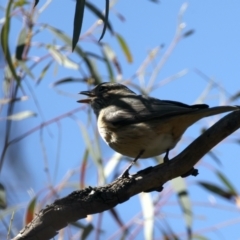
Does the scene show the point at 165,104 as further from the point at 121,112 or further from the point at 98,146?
the point at 98,146

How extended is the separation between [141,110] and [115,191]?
1073 millimetres

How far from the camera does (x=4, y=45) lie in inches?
141

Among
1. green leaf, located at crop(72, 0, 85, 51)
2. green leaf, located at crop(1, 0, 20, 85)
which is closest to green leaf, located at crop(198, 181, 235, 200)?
green leaf, located at crop(1, 0, 20, 85)

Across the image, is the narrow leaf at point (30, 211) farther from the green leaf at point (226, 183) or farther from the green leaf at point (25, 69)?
the green leaf at point (226, 183)

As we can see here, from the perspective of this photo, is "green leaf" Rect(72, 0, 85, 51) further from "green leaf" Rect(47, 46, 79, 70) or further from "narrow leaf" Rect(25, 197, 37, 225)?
"green leaf" Rect(47, 46, 79, 70)

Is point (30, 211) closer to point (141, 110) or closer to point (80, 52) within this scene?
point (141, 110)

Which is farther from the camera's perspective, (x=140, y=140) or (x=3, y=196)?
(x=3, y=196)

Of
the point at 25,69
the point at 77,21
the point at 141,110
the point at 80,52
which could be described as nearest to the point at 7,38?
the point at 25,69

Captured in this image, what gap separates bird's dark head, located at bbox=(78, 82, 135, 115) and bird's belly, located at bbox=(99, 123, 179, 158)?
67 cm

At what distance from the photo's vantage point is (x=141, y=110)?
360cm

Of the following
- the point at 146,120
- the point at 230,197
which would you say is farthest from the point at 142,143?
the point at 230,197

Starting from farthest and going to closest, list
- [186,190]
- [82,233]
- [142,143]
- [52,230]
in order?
[186,190] → [82,233] → [142,143] → [52,230]

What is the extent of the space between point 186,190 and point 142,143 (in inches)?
38.4

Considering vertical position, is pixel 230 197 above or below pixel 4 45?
below
